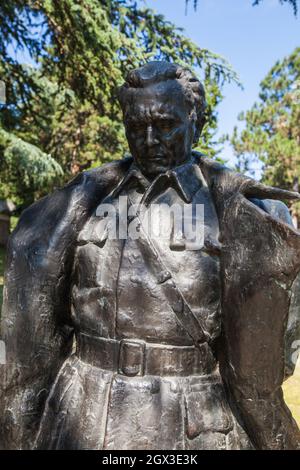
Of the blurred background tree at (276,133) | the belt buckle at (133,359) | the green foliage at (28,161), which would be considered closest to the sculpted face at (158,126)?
the belt buckle at (133,359)

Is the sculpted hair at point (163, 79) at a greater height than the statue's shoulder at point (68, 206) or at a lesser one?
greater

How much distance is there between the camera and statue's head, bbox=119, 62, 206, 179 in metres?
1.65

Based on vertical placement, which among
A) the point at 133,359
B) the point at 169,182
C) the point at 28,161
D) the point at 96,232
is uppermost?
the point at 28,161

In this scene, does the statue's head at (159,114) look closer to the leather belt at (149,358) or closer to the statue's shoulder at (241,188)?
the statue's shoulder at (241,188)

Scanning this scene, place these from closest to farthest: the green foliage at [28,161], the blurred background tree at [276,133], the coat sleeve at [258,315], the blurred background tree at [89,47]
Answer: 1. the coat sleeve at [258,315]
2. the blurred background tree at [89,47]
3. the green foliage at [28,161]
4. the blurred background tree at [276,133]

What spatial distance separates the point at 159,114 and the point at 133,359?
919 mm

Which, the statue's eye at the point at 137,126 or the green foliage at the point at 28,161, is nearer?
the statue's eye at the point at 137,126

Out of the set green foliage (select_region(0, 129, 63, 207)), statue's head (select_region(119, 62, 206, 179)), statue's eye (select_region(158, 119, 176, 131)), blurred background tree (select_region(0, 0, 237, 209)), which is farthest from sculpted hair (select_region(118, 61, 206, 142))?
green foliage (select_region(0, 129, 63, 207))

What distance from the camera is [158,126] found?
1676 millimetres

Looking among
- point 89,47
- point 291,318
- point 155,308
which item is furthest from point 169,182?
point 89,47

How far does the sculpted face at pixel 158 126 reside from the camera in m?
1.65

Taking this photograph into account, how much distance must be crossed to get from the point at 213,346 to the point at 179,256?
0.37m

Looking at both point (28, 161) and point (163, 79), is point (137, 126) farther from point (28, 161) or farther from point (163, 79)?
point (28, 161)
